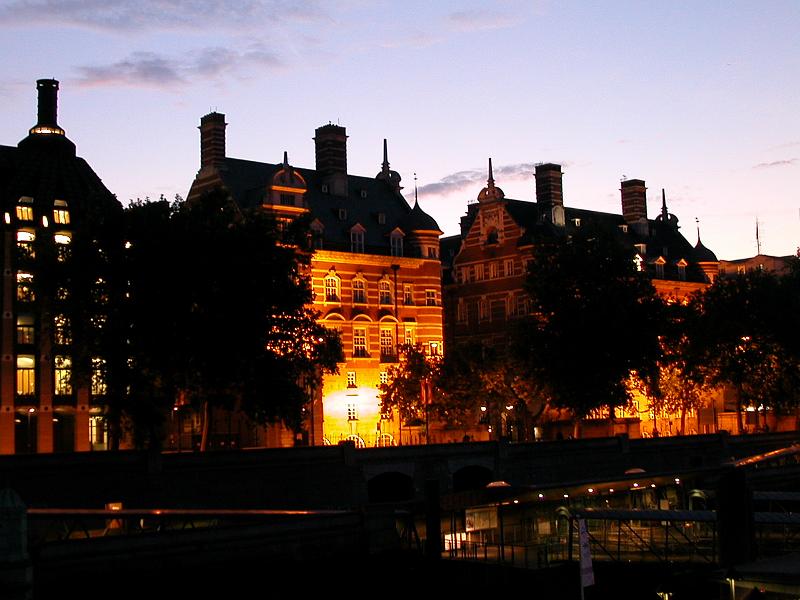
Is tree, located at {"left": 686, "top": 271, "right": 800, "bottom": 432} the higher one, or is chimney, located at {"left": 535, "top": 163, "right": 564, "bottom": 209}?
chimney, located at {"left": 535, "top": 163, "right": 564, "bottom": 209}

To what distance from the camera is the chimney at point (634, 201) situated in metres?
112

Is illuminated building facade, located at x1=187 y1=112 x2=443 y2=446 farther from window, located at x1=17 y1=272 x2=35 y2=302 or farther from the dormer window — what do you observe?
window, located at x1=17 y1=272 x2=35 y2=302

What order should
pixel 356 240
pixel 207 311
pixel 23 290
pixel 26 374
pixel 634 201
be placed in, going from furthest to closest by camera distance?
1. pixel 634 201
2. pixel 356 240
3. pixel 26 374
4. pixel 23 290
5. pixel 207 311

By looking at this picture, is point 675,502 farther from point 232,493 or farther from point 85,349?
point 85,349

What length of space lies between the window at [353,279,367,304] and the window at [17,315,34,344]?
2202 cm

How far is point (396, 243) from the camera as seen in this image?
294 feet

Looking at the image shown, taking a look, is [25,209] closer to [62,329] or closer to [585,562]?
[62,329]

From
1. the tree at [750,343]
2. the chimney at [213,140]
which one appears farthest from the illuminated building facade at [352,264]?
the tree at [750,343]

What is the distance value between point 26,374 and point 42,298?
10064 millimetres

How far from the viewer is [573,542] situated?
46219 mm

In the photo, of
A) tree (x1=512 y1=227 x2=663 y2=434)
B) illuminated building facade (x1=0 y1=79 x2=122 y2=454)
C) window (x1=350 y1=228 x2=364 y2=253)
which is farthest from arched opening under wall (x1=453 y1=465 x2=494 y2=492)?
window (x1=350 y1=228 x2=364 y2=253)

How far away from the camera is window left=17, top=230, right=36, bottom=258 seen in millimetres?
70188

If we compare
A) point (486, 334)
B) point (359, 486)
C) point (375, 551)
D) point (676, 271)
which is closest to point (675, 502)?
point (359, 486)

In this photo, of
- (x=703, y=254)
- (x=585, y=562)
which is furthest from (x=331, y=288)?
(x=585, y=562)
